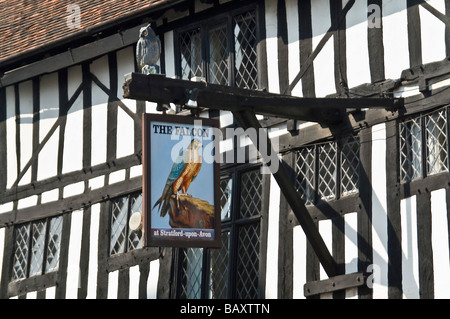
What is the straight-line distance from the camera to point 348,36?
41.2ft

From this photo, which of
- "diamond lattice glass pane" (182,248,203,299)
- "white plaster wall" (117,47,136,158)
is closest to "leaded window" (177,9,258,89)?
"white plaster wall" (117,47,136,158)

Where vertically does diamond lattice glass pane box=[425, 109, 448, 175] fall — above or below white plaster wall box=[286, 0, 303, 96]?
below

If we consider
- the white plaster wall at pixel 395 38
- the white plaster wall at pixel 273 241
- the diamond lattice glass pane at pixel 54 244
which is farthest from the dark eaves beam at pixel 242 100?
the diamond lattice glass pane at pixel 54 244

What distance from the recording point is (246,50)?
13680mm

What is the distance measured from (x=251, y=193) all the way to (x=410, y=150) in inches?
85.4

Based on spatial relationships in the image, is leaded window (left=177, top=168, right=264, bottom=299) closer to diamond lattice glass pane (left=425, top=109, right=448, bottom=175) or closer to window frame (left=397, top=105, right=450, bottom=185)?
window frame (left=397, top=105, right=450, bottom=185)

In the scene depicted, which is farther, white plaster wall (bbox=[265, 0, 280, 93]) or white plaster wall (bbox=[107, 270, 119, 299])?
white plaster wall (bbox=[107, 270, 119, 299])

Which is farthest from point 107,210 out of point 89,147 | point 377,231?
point 377,231

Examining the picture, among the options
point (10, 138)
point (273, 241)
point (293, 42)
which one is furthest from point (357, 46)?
point (10, 138)

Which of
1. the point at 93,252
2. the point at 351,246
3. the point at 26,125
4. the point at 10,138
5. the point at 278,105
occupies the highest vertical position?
the point at 26,125

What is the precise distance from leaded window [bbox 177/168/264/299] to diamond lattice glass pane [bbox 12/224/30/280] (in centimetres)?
265

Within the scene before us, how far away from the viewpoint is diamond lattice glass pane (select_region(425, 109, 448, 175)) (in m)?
11.4

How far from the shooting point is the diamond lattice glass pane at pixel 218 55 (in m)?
13.8

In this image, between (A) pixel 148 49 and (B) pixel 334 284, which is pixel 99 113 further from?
(B) pixel 334 284
